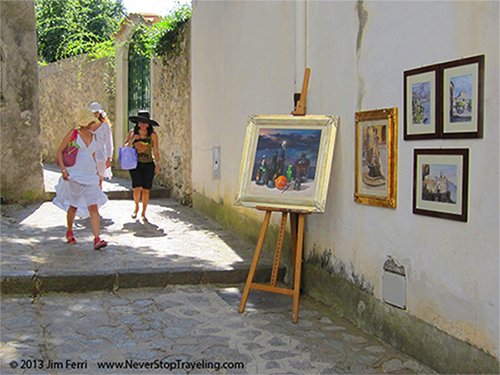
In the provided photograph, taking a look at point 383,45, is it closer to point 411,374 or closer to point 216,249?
point 411,374

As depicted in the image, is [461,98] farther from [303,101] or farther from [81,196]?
[81,196]

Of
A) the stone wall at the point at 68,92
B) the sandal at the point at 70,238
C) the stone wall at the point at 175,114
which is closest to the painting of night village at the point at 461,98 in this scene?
the sandal at the point at 70,238

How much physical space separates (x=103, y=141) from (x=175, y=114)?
11.3 feet

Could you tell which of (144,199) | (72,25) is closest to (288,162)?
(144,199)

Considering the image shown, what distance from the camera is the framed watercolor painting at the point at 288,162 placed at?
458 cm

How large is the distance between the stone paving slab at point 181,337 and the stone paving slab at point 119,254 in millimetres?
161

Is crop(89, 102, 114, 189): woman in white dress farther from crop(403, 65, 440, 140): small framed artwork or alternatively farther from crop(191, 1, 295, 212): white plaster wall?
crop(403, 65, 440, 140): small framed artwork

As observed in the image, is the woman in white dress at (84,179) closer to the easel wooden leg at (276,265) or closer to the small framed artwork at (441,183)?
the easel wooden leg at (276,265)

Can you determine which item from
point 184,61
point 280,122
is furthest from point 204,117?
point 280,122

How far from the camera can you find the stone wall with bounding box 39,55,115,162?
14836mm

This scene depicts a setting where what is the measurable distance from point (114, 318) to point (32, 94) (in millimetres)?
5854


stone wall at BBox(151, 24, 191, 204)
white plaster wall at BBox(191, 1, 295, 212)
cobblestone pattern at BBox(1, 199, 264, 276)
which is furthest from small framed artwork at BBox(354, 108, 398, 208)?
stone wall at BBox(151, 24, 191, 204)

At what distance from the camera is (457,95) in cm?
336

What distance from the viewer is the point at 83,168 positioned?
6379mm
